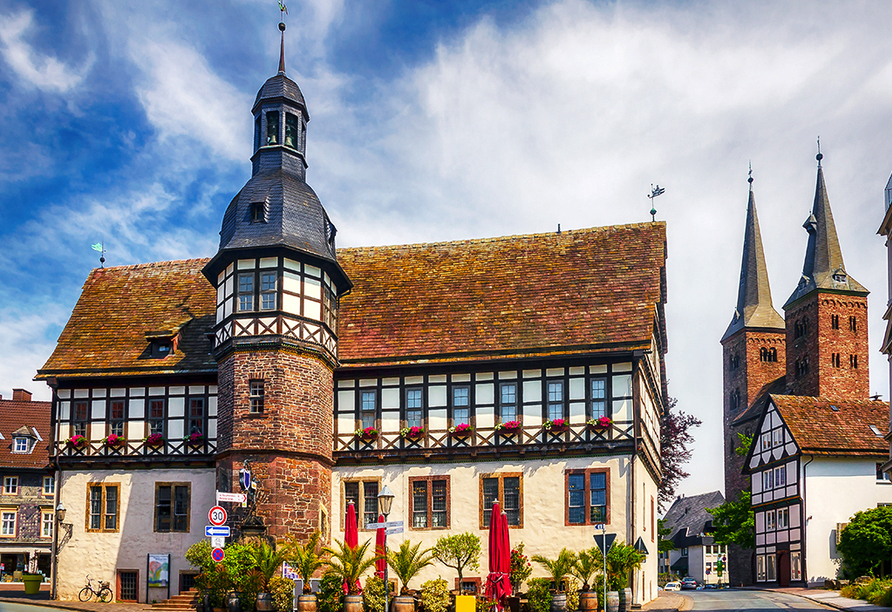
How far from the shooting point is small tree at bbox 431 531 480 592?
31.6 metres

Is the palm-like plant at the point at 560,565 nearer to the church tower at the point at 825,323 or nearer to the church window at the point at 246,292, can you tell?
the church window at the point at 246,292

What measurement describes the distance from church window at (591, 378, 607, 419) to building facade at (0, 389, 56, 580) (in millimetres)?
35859

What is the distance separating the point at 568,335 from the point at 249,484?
11302mm

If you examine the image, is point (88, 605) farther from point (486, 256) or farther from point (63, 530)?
point (486, 256)

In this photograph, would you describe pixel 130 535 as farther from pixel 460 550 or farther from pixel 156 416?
pixel 460 550

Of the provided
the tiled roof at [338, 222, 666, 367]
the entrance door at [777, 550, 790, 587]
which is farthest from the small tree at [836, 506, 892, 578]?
the tiled roof at [338, 222, 666, 367]

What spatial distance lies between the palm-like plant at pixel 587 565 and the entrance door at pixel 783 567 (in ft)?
87.1

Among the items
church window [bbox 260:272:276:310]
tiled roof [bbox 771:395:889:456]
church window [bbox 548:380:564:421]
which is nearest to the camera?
church window [bbox 260:272:276:310]

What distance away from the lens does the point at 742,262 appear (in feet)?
344

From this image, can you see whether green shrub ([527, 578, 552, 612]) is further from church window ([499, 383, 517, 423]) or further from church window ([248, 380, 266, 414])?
church window ([248, 380, 266, 414])

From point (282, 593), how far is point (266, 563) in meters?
0.98

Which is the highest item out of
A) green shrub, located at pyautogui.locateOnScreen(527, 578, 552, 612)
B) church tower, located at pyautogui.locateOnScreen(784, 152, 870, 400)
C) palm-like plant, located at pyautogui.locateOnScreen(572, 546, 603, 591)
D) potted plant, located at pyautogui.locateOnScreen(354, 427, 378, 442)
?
church tower, located at pyautogui.locateOnScreen(784, 152, 870, 400)

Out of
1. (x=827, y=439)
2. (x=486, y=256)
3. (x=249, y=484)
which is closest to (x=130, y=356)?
(x=249, y=484)

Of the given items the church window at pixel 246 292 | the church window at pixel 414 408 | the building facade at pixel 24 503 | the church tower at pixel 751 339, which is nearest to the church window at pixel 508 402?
the church window at pixel 414 408
